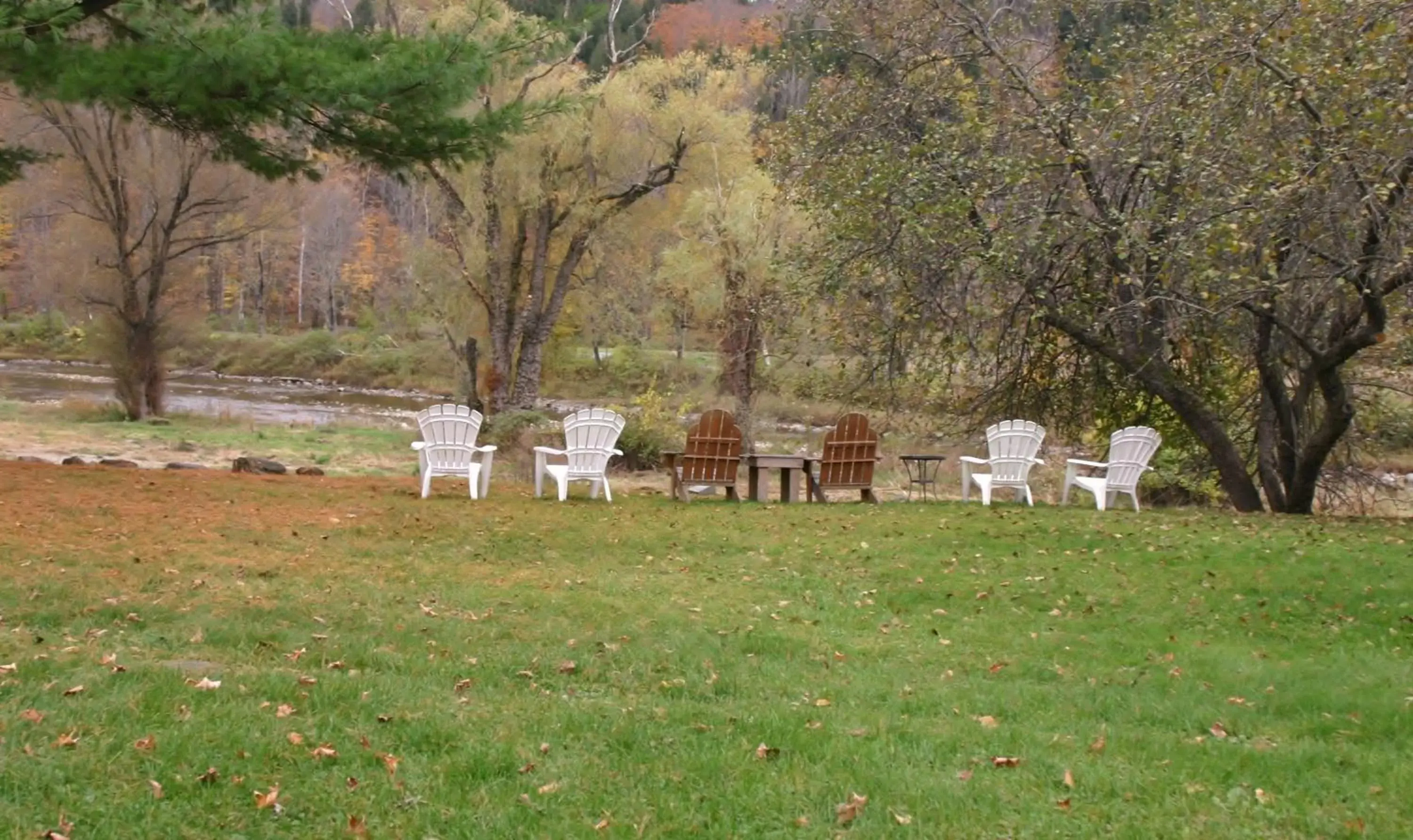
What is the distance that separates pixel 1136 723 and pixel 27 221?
159 feet

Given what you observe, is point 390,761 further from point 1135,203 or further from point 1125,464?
point 1135,203

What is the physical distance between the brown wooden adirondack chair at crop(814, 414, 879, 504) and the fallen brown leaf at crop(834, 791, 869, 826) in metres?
8.76

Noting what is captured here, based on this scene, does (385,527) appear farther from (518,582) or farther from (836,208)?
(836,208)

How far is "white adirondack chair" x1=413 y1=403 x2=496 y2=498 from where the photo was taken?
11383 mm

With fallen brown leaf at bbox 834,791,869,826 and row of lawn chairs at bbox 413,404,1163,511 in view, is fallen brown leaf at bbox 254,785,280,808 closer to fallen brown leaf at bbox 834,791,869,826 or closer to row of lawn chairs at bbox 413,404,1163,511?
fallen brown leaf at bbox 834,791,869,826

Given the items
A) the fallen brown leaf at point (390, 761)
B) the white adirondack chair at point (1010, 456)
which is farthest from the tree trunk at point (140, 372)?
the fallen brown leaf at point (390, 761)

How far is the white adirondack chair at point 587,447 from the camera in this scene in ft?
38.4

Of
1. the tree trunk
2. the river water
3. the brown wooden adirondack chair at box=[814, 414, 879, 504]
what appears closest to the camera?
the brown wooden adirondack chair at box=[814, 414, 879, 504]

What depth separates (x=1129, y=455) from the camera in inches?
485

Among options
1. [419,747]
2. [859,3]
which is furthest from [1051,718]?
[859,3]

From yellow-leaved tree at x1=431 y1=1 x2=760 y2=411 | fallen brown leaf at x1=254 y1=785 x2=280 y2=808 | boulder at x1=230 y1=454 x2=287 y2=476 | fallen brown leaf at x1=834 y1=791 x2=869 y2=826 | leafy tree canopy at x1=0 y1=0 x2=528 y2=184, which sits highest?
yellow-leaved tree at x1=431 y1=1 x2=760 y2=411

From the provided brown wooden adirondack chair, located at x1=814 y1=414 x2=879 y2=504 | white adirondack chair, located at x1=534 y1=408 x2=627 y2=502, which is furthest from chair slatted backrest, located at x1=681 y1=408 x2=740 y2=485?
brown wooden adirondack chair, located at x1=814 y1=414 x2=879 y2=504

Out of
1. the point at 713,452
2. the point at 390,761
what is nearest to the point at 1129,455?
the point at 713,452

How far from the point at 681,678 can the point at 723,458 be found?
6.97 metres
